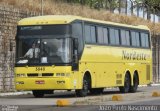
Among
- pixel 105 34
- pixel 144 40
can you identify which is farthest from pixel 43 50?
pixel 144 40

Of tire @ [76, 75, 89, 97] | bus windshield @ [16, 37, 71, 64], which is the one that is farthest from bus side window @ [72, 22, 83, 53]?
tire @ [76, 75, 89, 97]

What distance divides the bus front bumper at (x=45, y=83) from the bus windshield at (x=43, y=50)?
0.72 m

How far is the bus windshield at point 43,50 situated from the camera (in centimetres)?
2677

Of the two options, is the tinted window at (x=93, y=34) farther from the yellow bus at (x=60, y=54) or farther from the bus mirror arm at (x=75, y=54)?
the bus mirror arm at (x=75, y=54)

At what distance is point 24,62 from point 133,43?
8198 millimetres

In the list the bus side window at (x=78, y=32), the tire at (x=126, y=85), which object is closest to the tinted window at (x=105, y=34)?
the bus side window at (x=78, y=32)

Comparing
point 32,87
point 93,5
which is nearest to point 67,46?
point 32,87

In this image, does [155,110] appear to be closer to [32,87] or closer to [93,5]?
[32,87]

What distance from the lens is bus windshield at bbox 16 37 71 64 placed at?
87.8 ft

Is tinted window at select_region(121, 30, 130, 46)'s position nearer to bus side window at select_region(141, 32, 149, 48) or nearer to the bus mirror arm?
bus side window at select_region(141, 32, 149, 48)

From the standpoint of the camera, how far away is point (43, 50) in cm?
2700

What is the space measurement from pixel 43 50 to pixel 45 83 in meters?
1.34

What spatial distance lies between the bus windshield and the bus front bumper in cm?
72

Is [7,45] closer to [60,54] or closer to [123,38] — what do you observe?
[123,38]
